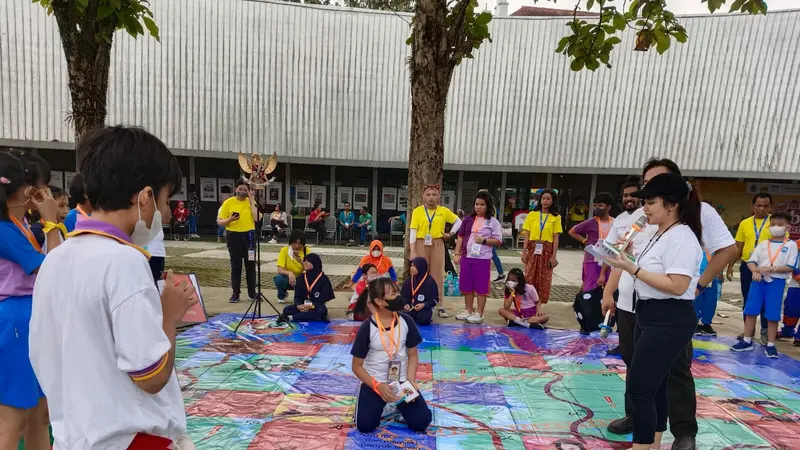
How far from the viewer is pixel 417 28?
6.11m

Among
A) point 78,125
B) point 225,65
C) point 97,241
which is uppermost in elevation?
point 225,65

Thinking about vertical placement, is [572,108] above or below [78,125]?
above

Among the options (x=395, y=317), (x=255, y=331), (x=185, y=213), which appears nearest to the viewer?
(x=395, y=317)

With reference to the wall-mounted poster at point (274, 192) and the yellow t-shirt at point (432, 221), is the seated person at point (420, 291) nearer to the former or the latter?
the yellow t-shirt at point (432, 221)

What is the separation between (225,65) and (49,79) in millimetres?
5183

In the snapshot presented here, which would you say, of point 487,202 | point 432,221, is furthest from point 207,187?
point 487,202

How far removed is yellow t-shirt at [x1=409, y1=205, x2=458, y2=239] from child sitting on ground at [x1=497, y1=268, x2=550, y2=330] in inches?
44.9

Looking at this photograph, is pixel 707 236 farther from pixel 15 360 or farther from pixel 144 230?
A: pixel 15 360

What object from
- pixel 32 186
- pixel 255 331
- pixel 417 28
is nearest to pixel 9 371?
pixel 32 186

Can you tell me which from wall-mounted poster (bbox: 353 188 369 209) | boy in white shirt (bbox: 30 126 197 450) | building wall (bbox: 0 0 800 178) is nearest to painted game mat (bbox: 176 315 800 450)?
boy in white shirt (bbox: 30 126 197 450)

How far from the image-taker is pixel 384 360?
10.3 ft

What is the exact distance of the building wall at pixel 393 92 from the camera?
1316 centimetres

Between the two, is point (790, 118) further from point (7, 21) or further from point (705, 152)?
point (7, 21)

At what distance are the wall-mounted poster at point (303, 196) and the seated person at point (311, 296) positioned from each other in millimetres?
9910
